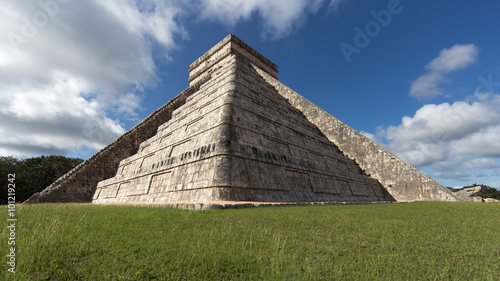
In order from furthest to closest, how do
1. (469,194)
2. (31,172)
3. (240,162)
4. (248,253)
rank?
(31,172)
(469,194)
(240,162)
(248,253)

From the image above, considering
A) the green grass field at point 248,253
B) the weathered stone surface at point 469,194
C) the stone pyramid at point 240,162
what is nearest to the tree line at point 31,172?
the weathered stone surface at point 469,194

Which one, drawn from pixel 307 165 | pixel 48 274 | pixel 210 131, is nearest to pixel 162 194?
pixel 210 131

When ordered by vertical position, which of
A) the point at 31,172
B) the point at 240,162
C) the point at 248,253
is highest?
the point at 31,172

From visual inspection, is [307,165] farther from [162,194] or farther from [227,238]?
[227,238]

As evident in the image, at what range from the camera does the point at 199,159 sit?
7.66 m

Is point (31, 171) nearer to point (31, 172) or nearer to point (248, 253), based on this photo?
point (31, 172)

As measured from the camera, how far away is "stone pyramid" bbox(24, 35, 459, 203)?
7.35 meters

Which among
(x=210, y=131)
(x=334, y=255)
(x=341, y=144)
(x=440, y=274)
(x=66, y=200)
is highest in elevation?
Answer: (x=341, y=144)

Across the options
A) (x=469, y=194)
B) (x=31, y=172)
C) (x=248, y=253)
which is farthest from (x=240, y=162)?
(x=31, y=172)

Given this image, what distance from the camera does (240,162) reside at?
23.9ft

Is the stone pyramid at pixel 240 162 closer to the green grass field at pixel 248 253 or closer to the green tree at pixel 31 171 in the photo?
the green grass field at pixel 248 253

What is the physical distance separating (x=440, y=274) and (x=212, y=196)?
17.0 feet

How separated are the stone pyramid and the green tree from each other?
16.4 m

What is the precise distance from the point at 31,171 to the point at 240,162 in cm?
2910
